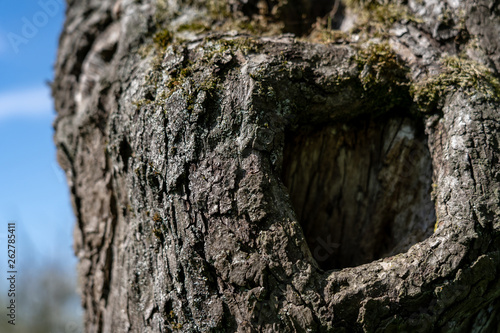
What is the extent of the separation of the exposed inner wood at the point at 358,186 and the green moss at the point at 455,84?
0.23 metres

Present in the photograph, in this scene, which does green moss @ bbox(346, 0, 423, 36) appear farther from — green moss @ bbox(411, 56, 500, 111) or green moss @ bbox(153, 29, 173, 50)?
green moss @ bbox(153, 29, 173, 50)

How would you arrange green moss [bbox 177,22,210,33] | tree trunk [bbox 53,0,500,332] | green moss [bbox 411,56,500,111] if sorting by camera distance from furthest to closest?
green moss [bbox 177,22,210,33]
green moss [bbox 411,56,500,111]
tree trunk [bbox 53,0,500,332]

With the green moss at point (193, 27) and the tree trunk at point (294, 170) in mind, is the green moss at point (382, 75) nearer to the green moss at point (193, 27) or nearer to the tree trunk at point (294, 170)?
the tree trunk at point (294, 170)

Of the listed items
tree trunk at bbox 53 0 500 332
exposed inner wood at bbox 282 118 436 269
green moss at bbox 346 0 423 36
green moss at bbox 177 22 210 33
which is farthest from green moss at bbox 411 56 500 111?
green moss at bbox 177 22 210 33

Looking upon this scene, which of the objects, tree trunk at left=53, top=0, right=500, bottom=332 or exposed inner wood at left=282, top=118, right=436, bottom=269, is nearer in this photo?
tree trunk at left=53, top=0, right=500, bottom=332

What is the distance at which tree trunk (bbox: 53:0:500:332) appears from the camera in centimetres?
192

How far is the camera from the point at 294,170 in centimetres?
256

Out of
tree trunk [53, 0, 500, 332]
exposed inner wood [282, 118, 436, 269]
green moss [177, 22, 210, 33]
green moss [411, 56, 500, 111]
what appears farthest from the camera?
green moss [177, 22, 210, 33]

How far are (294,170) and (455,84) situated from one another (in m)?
1.07

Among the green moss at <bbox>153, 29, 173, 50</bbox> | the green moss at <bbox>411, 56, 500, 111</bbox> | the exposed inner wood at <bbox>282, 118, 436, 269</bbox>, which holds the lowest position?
the exposed inner wood at <bbox>282, 118, 436, 269</bbox>

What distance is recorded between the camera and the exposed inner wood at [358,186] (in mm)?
2512

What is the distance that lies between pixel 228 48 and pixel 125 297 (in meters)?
1.65

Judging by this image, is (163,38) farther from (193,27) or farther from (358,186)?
(358,186)

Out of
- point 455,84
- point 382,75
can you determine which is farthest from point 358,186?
point 455,84
